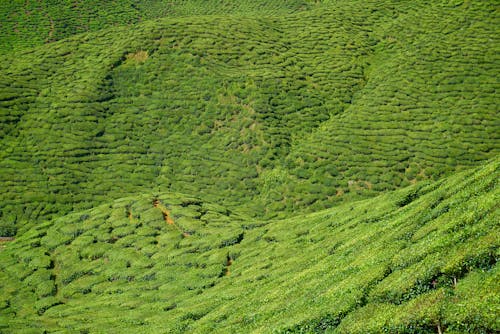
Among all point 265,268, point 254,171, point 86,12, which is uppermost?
A: point 86,12

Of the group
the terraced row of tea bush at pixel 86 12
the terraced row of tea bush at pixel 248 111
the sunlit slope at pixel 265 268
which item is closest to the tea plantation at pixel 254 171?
the sunlit slope at pixel 265 268

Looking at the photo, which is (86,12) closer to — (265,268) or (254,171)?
(254,171)

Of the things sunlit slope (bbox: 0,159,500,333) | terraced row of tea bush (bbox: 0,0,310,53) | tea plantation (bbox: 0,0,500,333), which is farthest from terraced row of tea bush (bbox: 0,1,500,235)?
terraced row of tea bush (bbox: 0,0,310,53)

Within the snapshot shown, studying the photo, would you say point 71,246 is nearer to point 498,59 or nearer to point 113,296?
point 113,296

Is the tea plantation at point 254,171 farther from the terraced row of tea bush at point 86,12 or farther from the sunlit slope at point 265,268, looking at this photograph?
the terraced row of tea bush at point 86,12

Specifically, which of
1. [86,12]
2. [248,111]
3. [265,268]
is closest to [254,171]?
[248,111]
